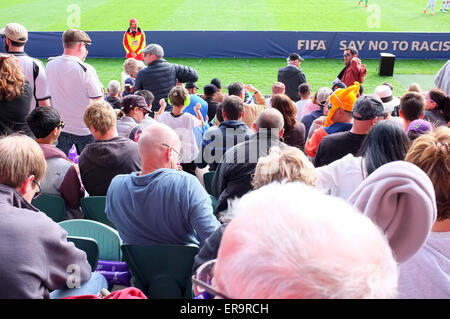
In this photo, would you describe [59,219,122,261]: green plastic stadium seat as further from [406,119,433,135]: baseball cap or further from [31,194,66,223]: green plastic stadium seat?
[406,119,433,135]: baseball cap

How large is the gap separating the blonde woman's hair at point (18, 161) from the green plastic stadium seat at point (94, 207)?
0.97 meters

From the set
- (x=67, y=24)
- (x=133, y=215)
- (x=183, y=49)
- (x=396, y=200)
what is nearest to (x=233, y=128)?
(x=133, y=215)

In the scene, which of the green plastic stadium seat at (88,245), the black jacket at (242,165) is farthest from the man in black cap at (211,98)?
the green plastic stadium seat at (88,245)

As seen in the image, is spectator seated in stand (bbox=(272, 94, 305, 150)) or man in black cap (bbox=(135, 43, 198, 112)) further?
man in black cap (bbox=(135, 43, 198, 112))

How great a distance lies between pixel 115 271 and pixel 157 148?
861 millimetres

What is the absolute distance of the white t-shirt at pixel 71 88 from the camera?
5168mm

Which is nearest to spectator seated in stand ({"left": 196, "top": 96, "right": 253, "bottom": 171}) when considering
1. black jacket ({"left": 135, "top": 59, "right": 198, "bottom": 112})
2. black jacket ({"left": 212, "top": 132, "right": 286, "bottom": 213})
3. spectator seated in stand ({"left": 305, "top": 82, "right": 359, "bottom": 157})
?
spectator seated in stand ({"left": 305, "top": 82, "right": 359, "bottom": 157})

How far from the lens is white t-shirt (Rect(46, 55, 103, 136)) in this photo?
17.0 ft

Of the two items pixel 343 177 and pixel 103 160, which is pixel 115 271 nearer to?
pixel 103 160

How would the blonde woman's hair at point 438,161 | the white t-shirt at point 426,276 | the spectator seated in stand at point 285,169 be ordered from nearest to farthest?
the white t-shirt at point 426,276
the blonde woman's hair at point 438,161
the spectator seated in stand at point 285,169

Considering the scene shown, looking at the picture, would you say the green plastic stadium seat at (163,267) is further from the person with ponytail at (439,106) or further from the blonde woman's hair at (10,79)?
the person with ponytail at (439,106)

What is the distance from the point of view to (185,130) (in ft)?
18.1
